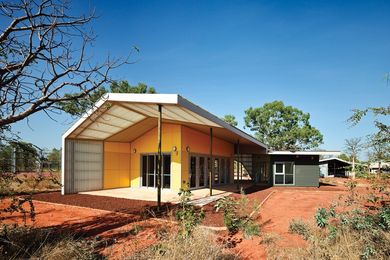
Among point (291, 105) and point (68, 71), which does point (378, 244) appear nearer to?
point (68, 71)

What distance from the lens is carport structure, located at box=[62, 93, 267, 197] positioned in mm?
12312

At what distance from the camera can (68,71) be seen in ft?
12.7

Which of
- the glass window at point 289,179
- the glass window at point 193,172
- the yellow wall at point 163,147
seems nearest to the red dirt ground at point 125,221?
the yellow wall at point 163,147

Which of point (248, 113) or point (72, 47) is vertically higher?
point (248, 113)

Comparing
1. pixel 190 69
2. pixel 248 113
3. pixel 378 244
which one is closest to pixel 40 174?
pixel 378 244

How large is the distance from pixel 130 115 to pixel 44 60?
331 inches

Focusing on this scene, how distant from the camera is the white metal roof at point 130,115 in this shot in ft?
27.4

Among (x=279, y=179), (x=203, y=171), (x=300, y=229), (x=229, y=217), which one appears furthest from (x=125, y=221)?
(x=279, y=179)

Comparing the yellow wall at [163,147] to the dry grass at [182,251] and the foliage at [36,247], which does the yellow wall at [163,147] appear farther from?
the dry grass at [182,251]

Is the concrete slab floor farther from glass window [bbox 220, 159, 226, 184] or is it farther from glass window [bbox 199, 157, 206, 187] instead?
glass window [bbox 220, 159, 226, 184]

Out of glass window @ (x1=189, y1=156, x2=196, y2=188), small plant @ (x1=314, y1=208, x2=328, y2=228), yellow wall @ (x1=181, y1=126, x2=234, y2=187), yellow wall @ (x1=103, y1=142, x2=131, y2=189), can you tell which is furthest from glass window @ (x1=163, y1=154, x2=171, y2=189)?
small plant @ (x1=314, y1=208, x2=328, y2=228)

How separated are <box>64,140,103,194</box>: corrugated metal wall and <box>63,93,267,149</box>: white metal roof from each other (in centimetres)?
48

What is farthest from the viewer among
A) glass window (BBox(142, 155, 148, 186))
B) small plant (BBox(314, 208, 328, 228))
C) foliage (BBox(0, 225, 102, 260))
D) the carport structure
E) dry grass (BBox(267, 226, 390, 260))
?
glass window (BBox(142, 155, 148, 186))

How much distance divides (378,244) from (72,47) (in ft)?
20.4
